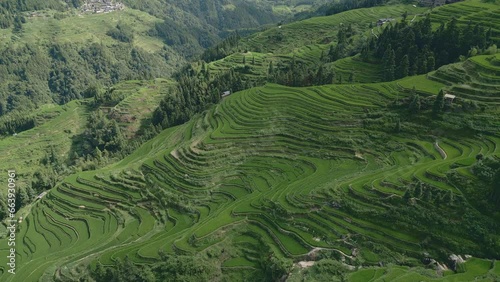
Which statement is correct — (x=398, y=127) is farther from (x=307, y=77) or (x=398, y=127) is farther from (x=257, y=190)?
(x=307, y=77)

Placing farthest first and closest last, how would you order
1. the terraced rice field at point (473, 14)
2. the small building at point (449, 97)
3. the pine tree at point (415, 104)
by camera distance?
the terraced rice field at point (473, 14) < the pine tree at point (415, 104) < the small building at point (449, 97)

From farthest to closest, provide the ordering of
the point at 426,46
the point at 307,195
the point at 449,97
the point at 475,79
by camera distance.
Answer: the point at 426,46
the point at 475,79
the point at 449,97
the point at 307,195

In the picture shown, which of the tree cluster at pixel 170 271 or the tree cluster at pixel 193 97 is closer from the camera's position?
the tree cluster at pixel 170 271

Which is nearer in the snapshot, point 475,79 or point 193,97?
point 475,79

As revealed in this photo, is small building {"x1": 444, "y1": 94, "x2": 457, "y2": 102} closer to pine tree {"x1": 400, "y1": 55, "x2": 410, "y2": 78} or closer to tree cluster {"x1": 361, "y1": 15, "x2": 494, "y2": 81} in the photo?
tree cluster {"x1": 361, "y1": 15, "x2": 494, "y2": 81}

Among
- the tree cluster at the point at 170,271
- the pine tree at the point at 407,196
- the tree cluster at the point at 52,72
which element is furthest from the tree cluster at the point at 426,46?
the tree cluster at the point at 52,72

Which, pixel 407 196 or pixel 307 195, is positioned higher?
pixel 407 196

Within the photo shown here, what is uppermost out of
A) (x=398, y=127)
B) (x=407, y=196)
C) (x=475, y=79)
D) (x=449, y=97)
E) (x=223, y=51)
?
(x=475, y=79)

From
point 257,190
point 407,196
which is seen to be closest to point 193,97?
point 257,190

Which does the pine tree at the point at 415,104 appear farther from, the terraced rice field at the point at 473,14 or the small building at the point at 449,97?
the terraced rice field at the point at 473,14
